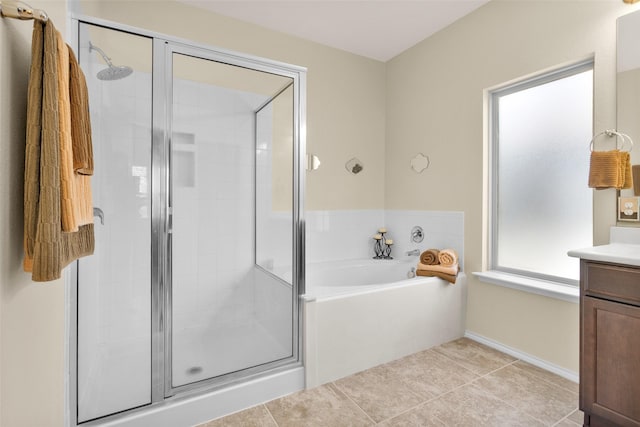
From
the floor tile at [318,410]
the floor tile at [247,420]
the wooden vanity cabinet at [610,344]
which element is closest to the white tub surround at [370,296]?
the floor tile at [318,410]

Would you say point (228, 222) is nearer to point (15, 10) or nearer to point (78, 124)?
point (78, 124)

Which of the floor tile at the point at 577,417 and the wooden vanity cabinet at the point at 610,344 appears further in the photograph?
the floor tile at the point at 577,417

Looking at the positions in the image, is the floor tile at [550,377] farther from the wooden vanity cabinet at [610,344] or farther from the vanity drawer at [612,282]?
the vanity drawer at [612,282]

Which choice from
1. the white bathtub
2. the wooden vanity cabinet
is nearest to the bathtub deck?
the white bathtub

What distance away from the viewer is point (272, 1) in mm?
2533

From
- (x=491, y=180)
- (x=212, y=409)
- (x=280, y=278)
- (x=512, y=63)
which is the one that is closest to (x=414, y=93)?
(x=512, y=63)

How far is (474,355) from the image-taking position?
235 cm

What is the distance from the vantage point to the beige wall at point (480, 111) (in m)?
1.92

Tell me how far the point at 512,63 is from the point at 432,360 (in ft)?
→ 7.42

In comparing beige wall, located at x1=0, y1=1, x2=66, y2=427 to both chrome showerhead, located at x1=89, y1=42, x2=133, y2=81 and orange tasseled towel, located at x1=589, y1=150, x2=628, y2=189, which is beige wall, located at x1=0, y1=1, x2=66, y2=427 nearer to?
chrome showerhead, located at x1=89, y1=42, x2=133, y2=81

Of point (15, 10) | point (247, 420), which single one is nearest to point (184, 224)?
point (247, 420)

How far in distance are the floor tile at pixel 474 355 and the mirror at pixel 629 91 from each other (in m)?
1.20

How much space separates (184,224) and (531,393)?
7.50 ft

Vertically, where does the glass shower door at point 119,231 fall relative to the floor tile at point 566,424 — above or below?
above
